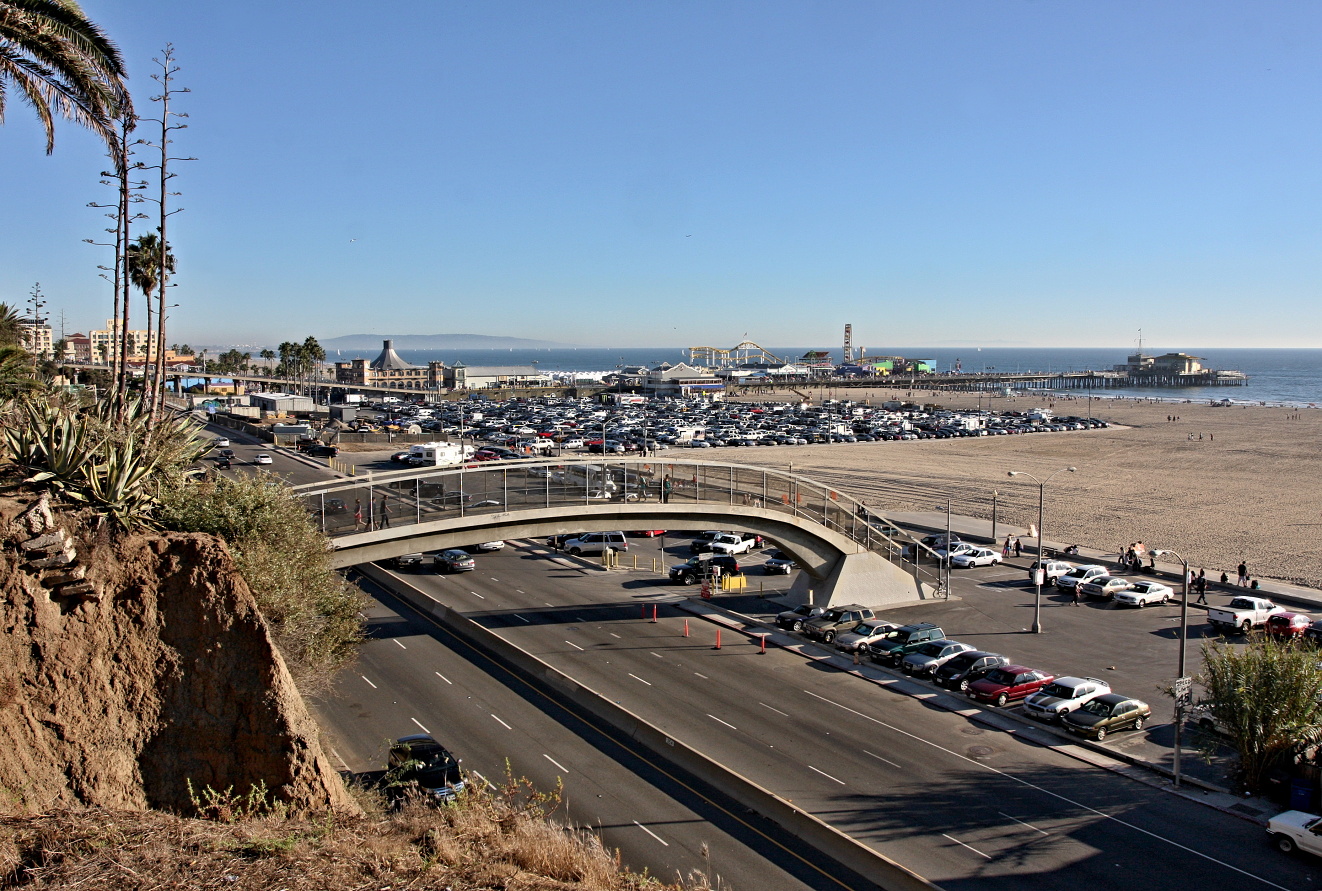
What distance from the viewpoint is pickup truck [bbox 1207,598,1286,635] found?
98.1 feet

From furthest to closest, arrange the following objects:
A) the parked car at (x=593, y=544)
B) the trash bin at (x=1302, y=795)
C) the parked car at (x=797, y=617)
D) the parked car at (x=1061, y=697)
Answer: the parked car at (x=593, y=544)
the parked car at (x=797, y=617)
the parked car at (x=1061, y=697)
the trash bin at (x=1302, y=795)

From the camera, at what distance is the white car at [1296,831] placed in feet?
49.2

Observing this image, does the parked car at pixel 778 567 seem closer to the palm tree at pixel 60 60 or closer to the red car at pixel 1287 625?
the red car at pixel 1287 625

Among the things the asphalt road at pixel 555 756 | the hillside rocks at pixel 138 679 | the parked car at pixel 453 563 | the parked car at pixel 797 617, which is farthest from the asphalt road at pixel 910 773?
the hillside rocks at pixel 138 679

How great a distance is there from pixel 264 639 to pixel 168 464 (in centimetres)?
483

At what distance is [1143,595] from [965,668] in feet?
44.0

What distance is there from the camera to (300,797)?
1145 cm

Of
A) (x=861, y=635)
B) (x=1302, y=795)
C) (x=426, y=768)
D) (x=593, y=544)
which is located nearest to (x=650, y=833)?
(x=426, y=768)

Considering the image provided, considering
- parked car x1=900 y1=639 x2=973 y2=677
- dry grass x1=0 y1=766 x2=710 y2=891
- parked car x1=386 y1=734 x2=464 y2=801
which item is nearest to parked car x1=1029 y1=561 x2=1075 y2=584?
parked car x1=900 y1=639 x2=973 y2=677

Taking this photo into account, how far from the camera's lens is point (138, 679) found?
11.2 m

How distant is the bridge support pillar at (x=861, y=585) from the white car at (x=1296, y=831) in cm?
1637

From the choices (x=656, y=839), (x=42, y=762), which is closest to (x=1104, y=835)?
(x=656, y=839)

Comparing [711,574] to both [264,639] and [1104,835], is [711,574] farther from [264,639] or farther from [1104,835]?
[264,639]

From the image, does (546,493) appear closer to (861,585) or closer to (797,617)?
(797,617)
